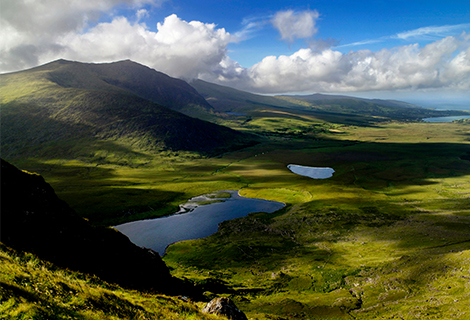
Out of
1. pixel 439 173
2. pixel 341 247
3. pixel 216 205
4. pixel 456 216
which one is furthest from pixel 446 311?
pixel 439 173

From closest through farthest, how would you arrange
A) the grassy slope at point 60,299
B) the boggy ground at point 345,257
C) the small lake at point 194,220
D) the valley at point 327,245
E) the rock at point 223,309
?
1. the grassy slope at point 60,299
2. the rock at point 223,309
3. the boggy ground at point 345,257
4. the valley at point 327,245
5. the small lake at point 194,220

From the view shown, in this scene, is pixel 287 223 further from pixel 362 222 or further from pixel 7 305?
pixel 7 305

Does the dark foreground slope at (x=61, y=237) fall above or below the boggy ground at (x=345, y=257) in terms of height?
above

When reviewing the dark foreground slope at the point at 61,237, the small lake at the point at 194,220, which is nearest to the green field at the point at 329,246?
the small lake at the point at 194,220

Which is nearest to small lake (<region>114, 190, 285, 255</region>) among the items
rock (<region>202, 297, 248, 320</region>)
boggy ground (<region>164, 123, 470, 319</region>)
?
boggy ground (<region>164, 123, 470, 319</region>)

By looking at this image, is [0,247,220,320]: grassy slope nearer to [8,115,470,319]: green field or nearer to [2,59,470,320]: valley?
[2,59,470,320]: valley

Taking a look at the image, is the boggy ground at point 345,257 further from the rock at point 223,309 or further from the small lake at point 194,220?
the rock at point 223,309

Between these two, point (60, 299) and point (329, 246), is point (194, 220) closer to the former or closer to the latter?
point (329, 246)
